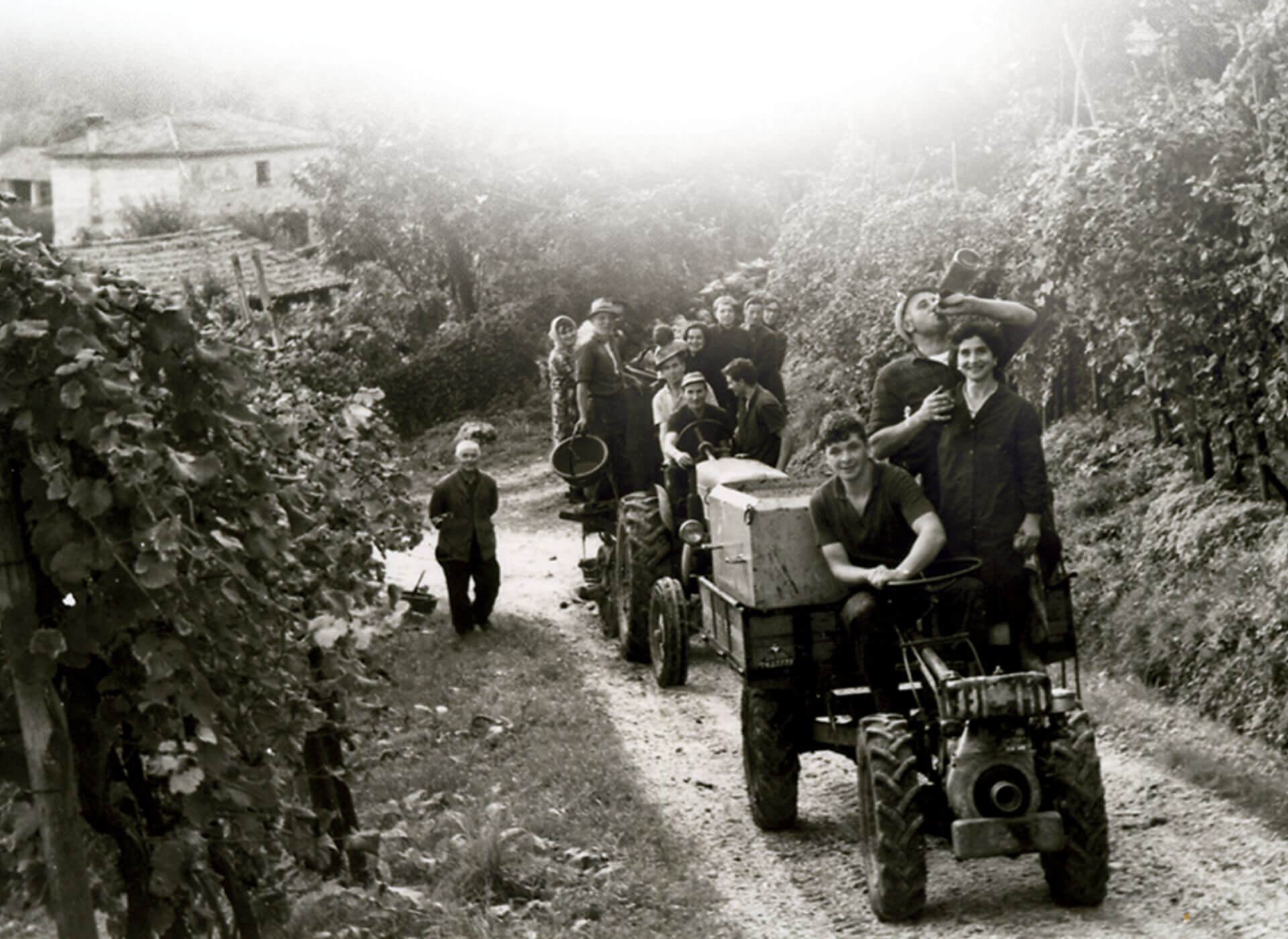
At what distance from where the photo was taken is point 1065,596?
7.05 metres

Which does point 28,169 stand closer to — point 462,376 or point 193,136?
point 193,136

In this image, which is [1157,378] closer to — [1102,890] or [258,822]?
[1102,890]

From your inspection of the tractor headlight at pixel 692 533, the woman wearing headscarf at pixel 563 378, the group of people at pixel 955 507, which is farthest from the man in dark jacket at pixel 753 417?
the woman wearing headscarf at pixel 563 378

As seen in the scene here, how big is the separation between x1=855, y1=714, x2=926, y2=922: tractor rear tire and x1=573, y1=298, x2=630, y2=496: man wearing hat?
6835mm

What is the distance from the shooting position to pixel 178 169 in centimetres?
4553

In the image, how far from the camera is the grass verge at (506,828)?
6234 mm

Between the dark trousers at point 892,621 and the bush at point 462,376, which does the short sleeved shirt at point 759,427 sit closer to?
the dark trousers at point 892,621

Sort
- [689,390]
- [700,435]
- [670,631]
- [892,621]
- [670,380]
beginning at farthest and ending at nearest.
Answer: [670,380] < [689,390] < [700,435] < [670,631] < [892,621]

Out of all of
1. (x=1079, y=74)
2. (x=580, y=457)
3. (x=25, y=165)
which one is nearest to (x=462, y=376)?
(x=1079, y=74)

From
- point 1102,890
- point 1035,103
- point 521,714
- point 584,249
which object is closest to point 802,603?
point 1102,890

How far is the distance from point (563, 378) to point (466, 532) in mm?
3204

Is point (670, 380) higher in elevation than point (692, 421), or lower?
higher

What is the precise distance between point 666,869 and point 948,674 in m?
1.79

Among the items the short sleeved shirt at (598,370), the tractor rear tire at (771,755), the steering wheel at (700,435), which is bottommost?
the tractor rear tire at (771,755)
